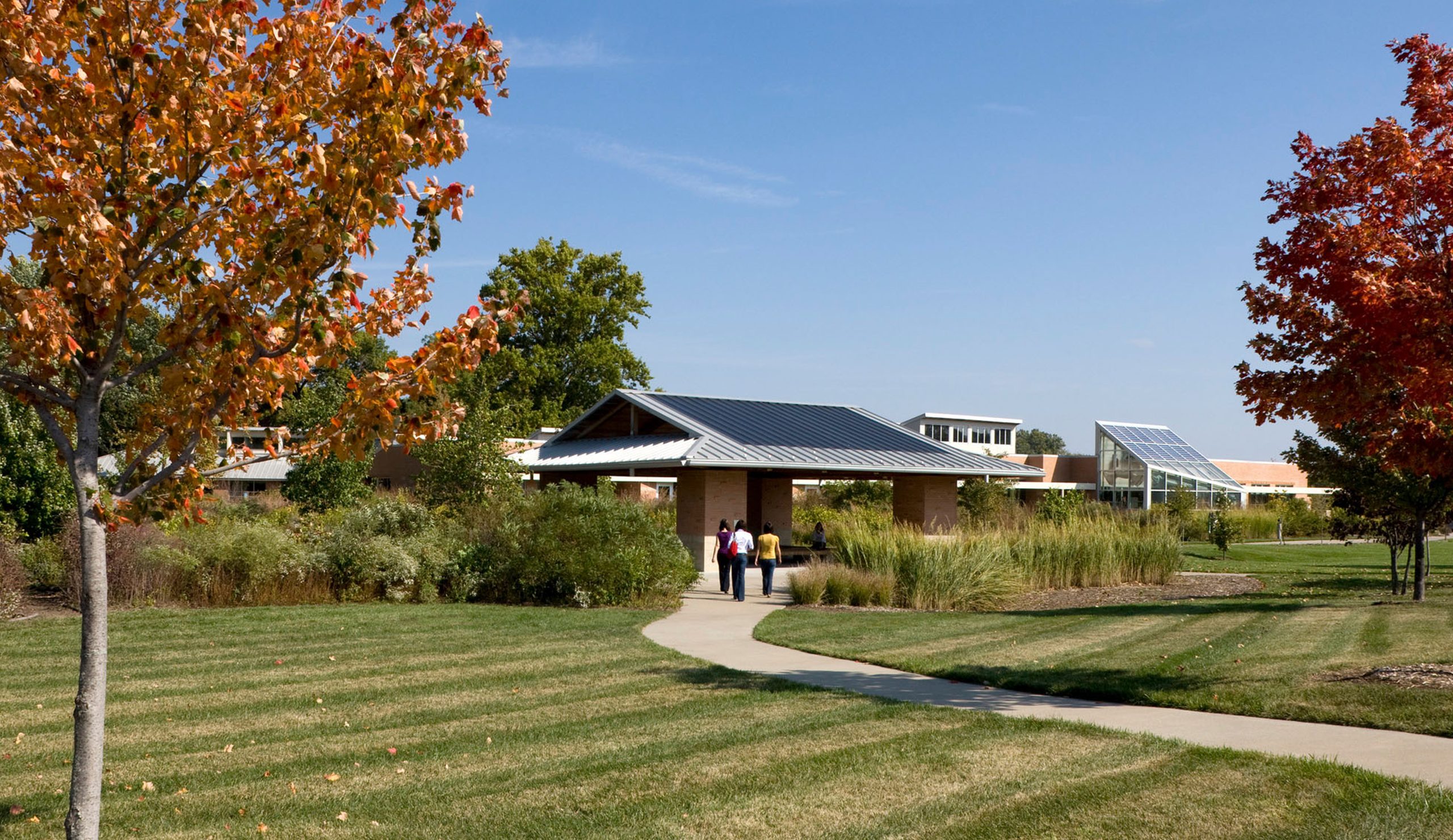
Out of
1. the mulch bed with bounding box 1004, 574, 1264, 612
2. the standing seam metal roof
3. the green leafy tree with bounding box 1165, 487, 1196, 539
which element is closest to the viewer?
the mulch bed with bounding box 1004, 574, 1264, 612

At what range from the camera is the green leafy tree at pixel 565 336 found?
52.9 meters

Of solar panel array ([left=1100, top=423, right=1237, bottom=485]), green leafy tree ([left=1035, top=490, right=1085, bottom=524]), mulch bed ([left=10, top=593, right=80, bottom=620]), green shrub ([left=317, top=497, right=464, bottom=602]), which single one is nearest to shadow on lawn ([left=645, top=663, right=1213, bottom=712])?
green shrub ([left=317, top=497, right=464, bottom=602])

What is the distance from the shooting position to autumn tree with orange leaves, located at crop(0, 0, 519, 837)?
15.7ft

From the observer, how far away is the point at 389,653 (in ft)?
41.9

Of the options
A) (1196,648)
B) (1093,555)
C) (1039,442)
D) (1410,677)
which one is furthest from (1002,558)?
(1039,442)

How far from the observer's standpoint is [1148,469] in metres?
49.5

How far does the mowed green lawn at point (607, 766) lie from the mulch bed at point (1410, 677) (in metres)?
3.33

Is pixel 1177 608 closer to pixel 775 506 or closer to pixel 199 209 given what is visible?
pixel 775 506

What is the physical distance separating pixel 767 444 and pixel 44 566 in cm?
1429

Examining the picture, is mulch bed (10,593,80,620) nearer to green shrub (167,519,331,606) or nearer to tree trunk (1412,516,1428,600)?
green shrub (167,519,331,606)

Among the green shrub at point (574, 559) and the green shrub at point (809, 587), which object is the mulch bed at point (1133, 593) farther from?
the green shrub at point (574, 559)

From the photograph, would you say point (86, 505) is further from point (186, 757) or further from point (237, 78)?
point (186, 757)

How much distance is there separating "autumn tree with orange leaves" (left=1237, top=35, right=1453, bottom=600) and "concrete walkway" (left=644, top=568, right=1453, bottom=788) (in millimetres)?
3056

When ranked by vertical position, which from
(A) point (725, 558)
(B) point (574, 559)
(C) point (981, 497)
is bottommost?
(A) point (725, 558)
